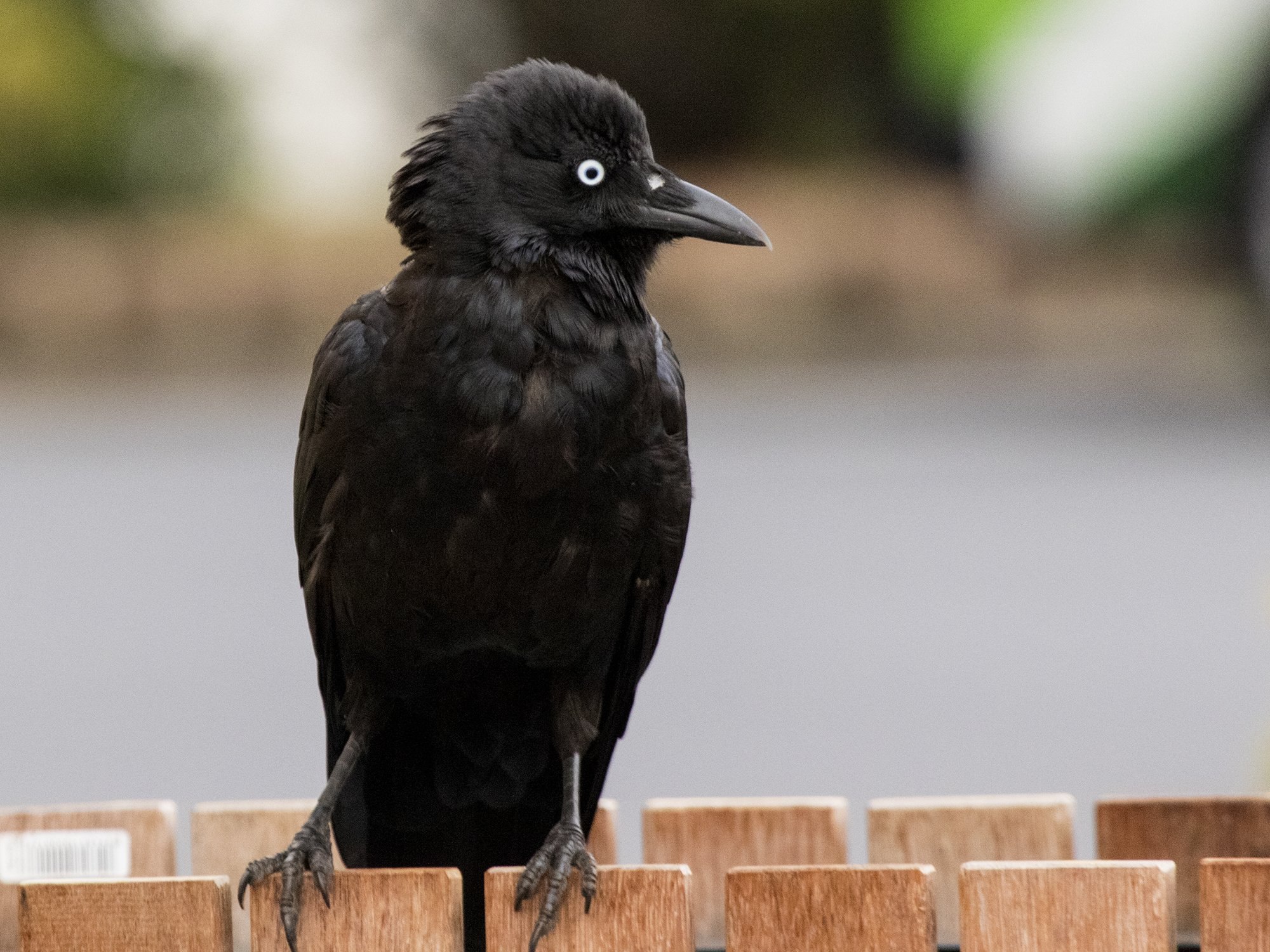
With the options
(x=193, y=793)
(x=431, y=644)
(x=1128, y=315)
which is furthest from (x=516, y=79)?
(x=1128, y=315)

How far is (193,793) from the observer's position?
652 centimetres

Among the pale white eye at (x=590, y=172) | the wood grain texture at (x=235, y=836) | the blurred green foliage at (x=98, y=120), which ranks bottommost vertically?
the wood grain texture at (x=235, y=836)

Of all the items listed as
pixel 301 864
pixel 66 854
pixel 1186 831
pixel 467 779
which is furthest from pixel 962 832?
pixel 66 854

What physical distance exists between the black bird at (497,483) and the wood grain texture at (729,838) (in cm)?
17

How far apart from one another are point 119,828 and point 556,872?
89 centimetres

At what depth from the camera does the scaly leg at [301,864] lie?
2.68m

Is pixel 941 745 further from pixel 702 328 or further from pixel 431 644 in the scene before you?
pixel 702 328

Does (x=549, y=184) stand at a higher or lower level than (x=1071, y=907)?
higher

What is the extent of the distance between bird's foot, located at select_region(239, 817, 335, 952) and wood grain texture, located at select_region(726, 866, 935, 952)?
61cm

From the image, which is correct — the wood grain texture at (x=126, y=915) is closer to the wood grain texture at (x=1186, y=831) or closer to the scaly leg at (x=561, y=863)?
the scaly leg at (x=561, y=863)

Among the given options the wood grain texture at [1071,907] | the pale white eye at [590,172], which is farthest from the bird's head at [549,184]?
the wood grain texture at [1071,907]

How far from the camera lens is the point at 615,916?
2.52m

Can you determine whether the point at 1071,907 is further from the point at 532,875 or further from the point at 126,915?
the point at 126,915

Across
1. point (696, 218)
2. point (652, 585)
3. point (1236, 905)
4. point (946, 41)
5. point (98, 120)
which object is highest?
point (946, 41)
